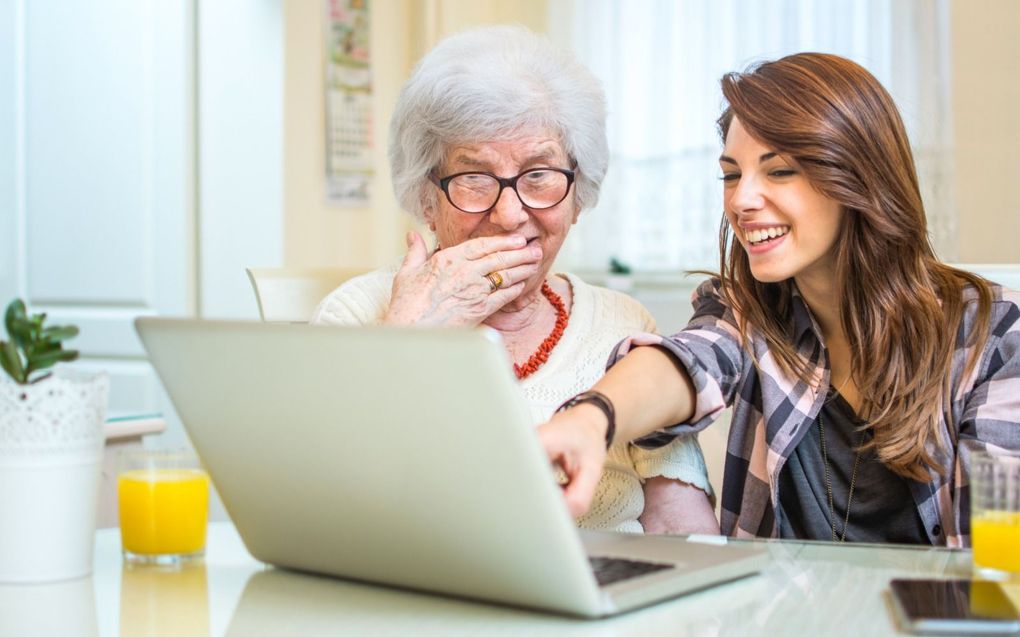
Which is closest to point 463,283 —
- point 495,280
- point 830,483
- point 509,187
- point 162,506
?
point 495,280

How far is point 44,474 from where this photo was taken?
3.17 feet

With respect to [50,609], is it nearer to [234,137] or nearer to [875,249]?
[875,249]

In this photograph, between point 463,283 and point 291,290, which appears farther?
point 291,290

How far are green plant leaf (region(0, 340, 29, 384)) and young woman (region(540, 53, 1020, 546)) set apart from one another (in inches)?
22.6

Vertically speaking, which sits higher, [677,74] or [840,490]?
[677,74]

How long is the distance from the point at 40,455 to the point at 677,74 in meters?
2.98

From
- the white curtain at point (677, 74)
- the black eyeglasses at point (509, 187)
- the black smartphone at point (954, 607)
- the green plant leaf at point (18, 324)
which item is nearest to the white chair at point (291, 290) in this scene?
the black eyeglasses at point (509, 187)

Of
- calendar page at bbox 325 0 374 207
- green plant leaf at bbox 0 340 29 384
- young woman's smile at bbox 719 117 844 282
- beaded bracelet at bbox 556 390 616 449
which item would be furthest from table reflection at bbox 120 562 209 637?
calendar page at bbox 325 0 374 207

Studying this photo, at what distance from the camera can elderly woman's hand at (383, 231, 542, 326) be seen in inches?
63.4

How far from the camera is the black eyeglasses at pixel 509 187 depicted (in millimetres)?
1656

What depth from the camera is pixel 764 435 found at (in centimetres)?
149

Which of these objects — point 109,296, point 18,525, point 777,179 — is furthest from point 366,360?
point 109,296

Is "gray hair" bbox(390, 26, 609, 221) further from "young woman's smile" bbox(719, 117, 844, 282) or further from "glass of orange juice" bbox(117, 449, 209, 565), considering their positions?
"glass of orange juice" bbox(117, 449, 209, 565)

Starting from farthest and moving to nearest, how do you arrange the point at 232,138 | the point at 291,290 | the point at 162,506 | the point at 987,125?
the point at 232,138 < the point at 987,125 < the point at 291,290 < the point at 162,506
